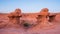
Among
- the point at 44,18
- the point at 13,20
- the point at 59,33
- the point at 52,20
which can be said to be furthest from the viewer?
the point at 52,20

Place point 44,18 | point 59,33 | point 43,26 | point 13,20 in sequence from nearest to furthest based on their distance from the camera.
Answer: point 59,33 < point 43,26 < point 44,18 < point 13,20

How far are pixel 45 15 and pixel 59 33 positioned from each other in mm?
5642

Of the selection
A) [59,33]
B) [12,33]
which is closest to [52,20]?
[59,33]

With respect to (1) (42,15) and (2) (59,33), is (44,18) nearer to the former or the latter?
(1) (42,15)

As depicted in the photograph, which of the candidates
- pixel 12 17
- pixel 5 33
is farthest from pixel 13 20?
pixel 5 33

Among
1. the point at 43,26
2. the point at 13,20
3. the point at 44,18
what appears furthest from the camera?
the point at 13,20

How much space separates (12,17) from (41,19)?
449cm

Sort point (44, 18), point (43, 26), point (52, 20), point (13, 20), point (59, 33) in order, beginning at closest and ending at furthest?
1. point (59, 33)
2. point (43, 26)
3. point (44, 18)
4. point (13, 20)
5. point (52, 20)

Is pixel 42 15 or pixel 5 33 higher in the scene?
pixel 42 15

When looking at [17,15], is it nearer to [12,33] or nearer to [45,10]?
[45,10]

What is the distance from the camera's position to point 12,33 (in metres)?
14.2

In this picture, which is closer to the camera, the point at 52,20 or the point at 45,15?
the point at 45,15

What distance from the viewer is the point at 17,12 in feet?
67.5

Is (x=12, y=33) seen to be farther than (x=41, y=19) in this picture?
No
